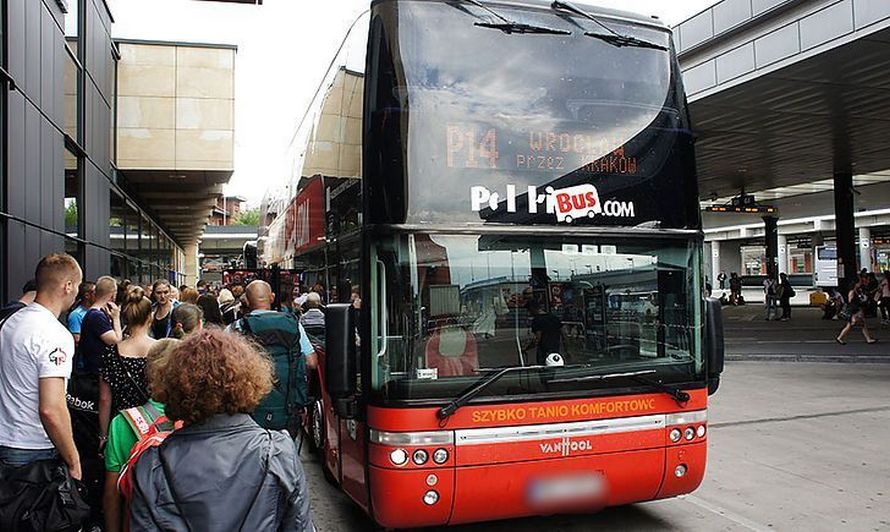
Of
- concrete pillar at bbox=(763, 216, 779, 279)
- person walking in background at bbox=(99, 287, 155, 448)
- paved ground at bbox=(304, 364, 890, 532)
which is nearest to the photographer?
person walking in background at bbox=(99, 287, 155, 448)

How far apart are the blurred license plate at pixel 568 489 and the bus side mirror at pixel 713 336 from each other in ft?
3.72

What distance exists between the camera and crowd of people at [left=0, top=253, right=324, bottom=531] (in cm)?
226

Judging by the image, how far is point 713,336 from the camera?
5293 millimetres

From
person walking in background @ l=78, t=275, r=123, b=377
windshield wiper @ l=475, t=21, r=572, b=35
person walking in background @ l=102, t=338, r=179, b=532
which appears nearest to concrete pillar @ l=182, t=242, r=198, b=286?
person walking in background @ l=78, t=275, r=123, b=377

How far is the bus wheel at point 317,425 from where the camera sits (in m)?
7.17

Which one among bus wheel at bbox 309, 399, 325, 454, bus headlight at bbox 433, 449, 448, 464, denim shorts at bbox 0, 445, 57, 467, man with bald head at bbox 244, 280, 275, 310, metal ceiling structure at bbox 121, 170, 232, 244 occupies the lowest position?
bus wheel at bbox 309, 399, 325, 454

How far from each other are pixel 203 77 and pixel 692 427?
17.3 m

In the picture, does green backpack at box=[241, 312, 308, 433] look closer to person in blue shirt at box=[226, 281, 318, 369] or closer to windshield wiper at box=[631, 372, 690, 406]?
person in blue shirt at box=[226, 281, 318, 369]

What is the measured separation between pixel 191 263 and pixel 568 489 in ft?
202

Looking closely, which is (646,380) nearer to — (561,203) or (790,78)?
(561,203)

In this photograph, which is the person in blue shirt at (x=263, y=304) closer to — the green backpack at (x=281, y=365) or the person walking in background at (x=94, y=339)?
the green backpack at (x=281, y=365)

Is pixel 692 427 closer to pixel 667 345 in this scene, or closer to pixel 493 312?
pixel 667 345

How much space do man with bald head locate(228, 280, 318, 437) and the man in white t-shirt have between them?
1.48 metres

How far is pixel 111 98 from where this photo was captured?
18.5 meters
